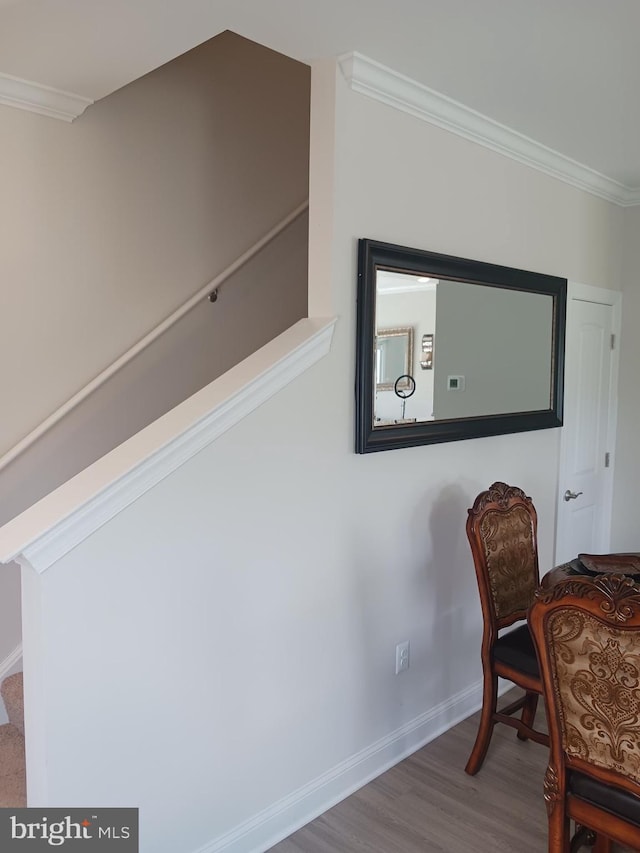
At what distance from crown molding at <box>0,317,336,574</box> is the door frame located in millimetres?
1839

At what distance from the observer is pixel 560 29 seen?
202 centimetres

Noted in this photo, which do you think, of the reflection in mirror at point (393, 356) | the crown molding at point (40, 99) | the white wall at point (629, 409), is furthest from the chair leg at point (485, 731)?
the crown molding at point (40, 99)

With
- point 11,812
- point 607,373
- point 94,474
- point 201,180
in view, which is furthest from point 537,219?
point 11,812

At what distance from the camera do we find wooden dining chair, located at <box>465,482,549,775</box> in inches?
96.3

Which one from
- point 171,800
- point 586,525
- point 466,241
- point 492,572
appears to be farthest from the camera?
point 586,525

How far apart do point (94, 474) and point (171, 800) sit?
96 centimetres

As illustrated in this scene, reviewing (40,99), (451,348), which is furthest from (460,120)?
(40,99)

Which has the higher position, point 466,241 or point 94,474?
point 466,241

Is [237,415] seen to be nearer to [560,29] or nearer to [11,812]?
[11,812]

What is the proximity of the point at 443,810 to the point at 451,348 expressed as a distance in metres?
1.74

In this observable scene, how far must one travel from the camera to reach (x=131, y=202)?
2889 mm

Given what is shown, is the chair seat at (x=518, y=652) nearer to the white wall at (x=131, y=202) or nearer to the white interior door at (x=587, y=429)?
the white interior door at (x=587, y=429)

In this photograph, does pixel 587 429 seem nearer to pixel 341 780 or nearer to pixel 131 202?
pixel 341 780

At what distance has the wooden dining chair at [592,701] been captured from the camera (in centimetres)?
151
